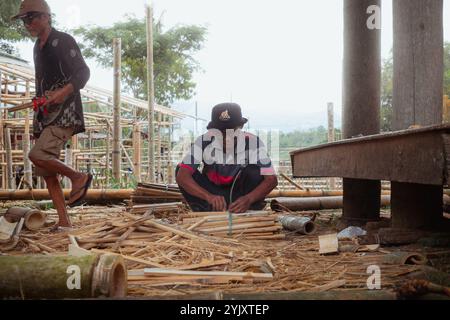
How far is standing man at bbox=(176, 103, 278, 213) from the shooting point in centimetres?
459

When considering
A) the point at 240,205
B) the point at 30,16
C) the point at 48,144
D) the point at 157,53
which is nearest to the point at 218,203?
the point at 240,205

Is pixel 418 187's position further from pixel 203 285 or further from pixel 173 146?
pixel 173 146

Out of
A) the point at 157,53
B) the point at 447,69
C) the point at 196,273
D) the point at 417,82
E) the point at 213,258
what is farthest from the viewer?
the point at 157,53

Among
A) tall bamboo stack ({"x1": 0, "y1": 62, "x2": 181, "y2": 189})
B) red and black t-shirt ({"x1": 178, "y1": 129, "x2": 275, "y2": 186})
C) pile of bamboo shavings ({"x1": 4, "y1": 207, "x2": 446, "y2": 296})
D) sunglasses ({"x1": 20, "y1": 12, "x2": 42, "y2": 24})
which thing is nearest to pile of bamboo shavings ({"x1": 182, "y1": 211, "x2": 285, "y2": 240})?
pile of bamboo shavings ({"x1": 4, "y1": 207, "x2": 446, "y2": 296})

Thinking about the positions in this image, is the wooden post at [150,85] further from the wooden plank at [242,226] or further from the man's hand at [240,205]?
the wooden plank at [242,226]

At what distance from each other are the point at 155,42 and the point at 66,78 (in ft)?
64.5

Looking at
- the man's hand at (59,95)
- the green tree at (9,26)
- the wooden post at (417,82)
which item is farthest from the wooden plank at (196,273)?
the green tree at (9,26)

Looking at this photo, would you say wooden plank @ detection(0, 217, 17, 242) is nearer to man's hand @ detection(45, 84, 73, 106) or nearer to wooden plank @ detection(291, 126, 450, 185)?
man's hand @ detection(45, 84, 73, 106)

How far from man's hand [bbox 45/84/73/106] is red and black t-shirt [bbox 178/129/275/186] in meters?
1.12

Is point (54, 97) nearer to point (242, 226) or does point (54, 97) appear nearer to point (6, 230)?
point (6, 230)

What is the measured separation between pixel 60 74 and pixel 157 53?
20.2m

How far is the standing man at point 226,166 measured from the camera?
4590 mm

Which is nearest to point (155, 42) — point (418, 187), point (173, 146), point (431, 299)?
point (173, 146)

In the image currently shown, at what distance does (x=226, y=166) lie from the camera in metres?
4.82
